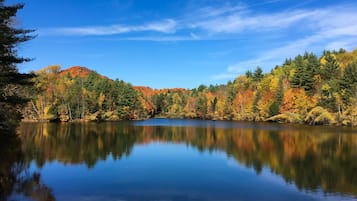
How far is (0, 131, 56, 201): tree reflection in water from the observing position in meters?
14.2

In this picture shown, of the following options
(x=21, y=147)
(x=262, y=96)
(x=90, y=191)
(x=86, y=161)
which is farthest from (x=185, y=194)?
(x=262, y=96)

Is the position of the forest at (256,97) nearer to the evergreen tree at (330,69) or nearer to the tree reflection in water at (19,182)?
the evergreen tree at (330,69)

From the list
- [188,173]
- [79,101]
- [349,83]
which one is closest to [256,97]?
[349,83]

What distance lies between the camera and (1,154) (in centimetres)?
2384

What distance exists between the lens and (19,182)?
16.3 m

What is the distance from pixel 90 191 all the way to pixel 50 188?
6.26 feet

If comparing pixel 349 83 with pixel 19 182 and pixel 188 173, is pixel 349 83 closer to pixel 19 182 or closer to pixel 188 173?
pixel 188 173

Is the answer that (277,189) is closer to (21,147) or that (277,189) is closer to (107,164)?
(107,164)

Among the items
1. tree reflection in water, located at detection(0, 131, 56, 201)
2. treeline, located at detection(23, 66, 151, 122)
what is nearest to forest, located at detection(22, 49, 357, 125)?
treeline, located at detection(23, 66, 151, 122)

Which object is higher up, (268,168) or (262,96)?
(262,96)

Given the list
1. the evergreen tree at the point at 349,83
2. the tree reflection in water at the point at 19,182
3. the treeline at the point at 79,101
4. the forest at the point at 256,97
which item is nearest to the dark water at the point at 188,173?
the tree reflection in water at the point at 19,182

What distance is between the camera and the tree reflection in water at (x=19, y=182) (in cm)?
1424

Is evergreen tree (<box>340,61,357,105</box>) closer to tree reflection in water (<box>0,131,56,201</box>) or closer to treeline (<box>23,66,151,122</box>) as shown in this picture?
treeline (<box>23,66,151,122</box>)

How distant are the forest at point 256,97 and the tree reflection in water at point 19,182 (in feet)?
115
